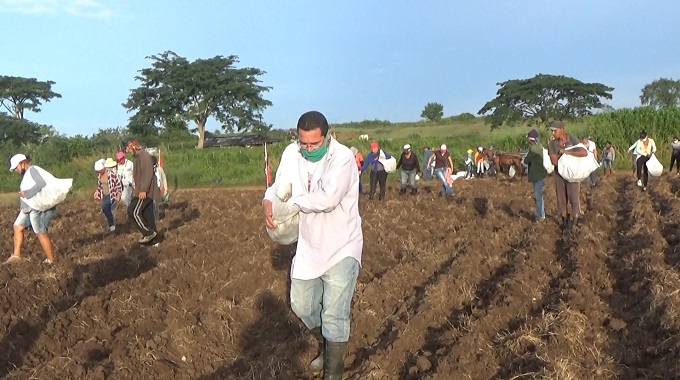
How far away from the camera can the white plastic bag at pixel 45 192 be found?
8.46 metres

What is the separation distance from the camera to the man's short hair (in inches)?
163

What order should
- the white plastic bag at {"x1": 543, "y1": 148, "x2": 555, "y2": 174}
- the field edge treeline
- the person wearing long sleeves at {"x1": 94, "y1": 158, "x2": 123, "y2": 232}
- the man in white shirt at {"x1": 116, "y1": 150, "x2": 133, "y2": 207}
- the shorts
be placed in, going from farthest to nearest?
the field edge treeline, the man in white shirt at {"x1": 116, "y1": 150, "x2": 133, "y2": 207}, the person wearing long sleeves at {"x1": 94, "y1": 158, "x2": 123, "y2": 232}, the white plastic bag at {"x1": 543, "y1": 148, "x2": 555, "y2": 174}, the shorts

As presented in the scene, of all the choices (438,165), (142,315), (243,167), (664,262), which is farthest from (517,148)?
(142,315)

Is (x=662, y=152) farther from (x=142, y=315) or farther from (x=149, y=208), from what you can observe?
(x=142, y=315)

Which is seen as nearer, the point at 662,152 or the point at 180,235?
the point at 180,235

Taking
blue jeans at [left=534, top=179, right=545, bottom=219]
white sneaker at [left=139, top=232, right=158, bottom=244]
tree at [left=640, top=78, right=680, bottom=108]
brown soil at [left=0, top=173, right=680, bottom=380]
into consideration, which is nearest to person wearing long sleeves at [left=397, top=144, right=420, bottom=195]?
brown soil at [left=0, top=173, right=680, bottom=380]

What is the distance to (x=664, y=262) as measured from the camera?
721 cm

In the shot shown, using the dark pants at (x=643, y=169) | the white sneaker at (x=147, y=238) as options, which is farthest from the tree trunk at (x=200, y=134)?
the white sneaker at (x=147, y=238)

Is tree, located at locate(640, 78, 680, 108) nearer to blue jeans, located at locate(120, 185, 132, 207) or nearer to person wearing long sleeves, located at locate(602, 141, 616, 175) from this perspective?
person wearing long sleeves, located at locate(602, 141, 616, 175)

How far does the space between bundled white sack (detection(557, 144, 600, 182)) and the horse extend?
1531 cm

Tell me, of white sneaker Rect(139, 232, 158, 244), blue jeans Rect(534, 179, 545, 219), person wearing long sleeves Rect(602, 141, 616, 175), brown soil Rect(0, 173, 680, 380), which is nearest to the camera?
brown soil Rect(0, 173, 680, 380)

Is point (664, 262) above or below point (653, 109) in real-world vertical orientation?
below

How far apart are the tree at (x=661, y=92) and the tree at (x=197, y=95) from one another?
129ft

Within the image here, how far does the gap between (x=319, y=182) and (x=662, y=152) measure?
2806 centimetres
